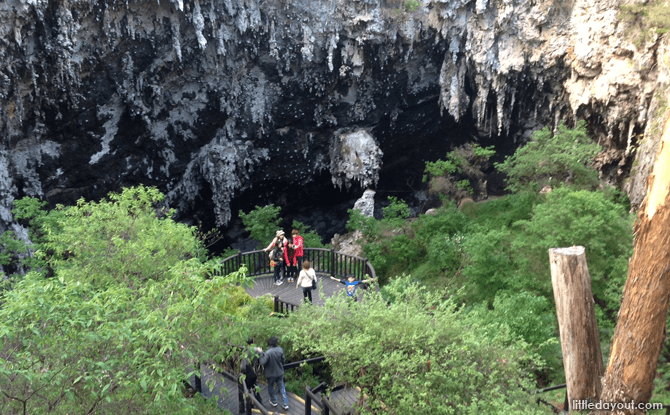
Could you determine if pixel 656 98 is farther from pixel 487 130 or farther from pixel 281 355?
pixel 281 355

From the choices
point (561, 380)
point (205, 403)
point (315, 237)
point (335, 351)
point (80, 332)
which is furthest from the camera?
point (315, 237)

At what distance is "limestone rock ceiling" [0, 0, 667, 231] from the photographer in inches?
618

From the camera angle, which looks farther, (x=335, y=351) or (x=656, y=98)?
(x=656, y=98)

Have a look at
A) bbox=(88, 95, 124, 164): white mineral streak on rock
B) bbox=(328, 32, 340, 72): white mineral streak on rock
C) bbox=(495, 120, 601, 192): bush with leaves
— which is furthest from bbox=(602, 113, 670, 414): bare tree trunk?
bbox=(88, 95, 124, 164): white mineral streak on rock

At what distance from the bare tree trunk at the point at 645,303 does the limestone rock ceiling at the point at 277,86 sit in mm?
10539

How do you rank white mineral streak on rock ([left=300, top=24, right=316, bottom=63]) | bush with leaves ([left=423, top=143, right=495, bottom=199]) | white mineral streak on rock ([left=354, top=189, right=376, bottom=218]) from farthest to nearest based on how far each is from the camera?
white mineral streak on rock ([left=354, top=189, right=376, bottom=218])
bush with leaves ([left=423, top=143, right=495, bottom=199])
white mineral streak on rock ([left=300, top=24, right=316, bottom=63])

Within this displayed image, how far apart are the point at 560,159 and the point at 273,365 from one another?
13451 mm

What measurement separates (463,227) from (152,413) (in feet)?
51.3

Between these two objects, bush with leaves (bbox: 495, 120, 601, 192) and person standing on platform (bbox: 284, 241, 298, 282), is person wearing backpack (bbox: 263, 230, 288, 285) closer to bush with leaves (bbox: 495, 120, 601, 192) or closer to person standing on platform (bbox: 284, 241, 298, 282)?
person standing on platform (bbox: 284, 241, 298, 282)

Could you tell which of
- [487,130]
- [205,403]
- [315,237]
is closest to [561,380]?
[205,403]

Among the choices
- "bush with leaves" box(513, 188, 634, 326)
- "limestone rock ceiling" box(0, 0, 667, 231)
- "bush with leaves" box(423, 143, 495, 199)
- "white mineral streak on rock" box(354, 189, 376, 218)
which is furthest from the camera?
"white mineral streak on rock" box(354, 189, 376, 218)

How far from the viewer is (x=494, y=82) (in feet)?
64.9

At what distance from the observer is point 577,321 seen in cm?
645

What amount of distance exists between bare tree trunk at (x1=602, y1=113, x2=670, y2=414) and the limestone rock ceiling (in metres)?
10.5
